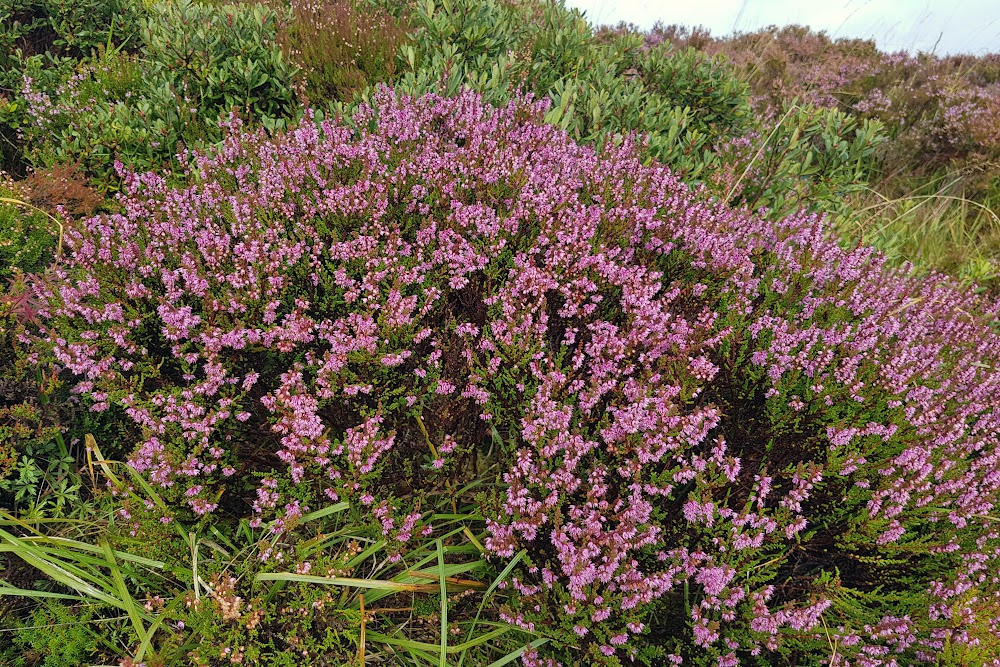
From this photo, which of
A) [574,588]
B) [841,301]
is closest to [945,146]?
[841,301]

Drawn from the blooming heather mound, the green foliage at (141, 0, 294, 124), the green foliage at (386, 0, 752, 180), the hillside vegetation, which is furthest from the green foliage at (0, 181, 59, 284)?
the green foliage at (386, 0, 752, 180)

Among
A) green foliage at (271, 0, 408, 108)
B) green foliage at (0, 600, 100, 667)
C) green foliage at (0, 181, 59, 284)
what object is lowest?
green foliage at (0, 600, 100, 667)

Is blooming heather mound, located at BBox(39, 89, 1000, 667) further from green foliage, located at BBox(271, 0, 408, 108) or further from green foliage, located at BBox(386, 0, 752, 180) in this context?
green foliage, located at BBox(271, 0, 408, 108)

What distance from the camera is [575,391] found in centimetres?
227

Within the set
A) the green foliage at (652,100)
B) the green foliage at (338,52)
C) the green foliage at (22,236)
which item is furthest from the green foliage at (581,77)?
the green foliage at (22,236)

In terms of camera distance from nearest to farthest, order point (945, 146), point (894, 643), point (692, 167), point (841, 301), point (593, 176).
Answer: point (894, 643) < point (841, 301) < point (593, 176) < point (692, 167) < point (945, 146)

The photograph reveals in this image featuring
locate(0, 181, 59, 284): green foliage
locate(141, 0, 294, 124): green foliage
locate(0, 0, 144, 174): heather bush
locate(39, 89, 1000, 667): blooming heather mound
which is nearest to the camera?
locate(39, 89, 1000, 667): blooming heather mound

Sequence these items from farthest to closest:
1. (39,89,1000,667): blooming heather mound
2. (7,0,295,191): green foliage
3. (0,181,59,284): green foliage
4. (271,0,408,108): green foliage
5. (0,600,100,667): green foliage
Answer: (271,0,408,108): green foliage → (7,0,295,191): green foliage → (0,181,59,284): green foliage → (0,600,100,667): green foliage → (39,89,1000,667): blooming heather mound

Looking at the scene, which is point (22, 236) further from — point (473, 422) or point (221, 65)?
point (473, 422)

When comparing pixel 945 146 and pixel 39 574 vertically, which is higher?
pixel 945 146

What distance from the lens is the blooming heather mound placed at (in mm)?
2084

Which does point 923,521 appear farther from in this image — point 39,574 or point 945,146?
point 945,146

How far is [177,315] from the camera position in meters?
2.30

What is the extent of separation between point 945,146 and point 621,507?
7548 millimetres
